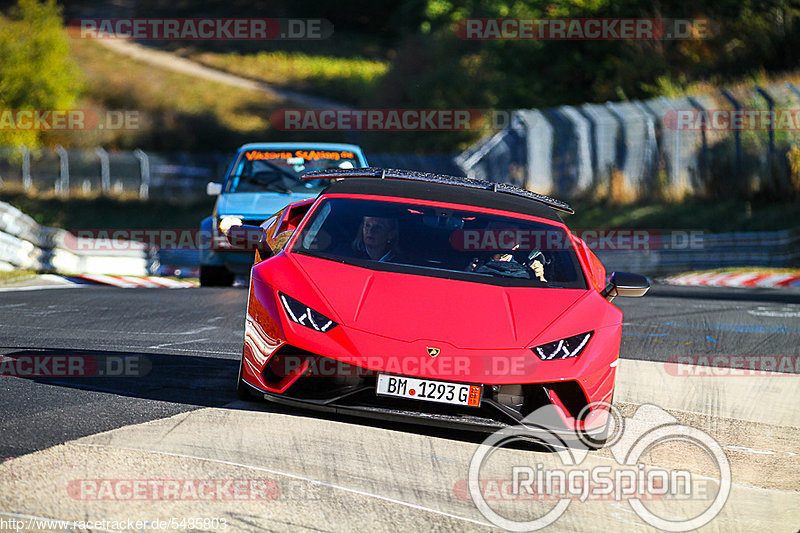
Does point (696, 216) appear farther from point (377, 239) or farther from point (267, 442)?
point (267, 442)

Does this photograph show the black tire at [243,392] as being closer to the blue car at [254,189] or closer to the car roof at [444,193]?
the car roof at [444,193]

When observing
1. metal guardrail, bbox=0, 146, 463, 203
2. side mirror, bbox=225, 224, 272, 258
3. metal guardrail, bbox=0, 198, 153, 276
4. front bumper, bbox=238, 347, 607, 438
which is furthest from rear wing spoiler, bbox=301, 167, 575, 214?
metal guardrail, bbox=0, 146, 463, 203

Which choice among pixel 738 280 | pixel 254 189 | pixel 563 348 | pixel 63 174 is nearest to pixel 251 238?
pixel 563 348

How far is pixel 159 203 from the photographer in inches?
1479

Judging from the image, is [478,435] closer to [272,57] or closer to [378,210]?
[378,210]

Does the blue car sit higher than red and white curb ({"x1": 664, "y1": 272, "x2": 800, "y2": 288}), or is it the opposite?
the blue car

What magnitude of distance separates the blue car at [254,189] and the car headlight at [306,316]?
22.8ft

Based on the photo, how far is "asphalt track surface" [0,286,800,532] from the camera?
442 cm

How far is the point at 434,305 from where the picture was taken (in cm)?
593

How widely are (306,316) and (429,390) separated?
0.76m

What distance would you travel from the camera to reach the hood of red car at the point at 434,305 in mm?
5699

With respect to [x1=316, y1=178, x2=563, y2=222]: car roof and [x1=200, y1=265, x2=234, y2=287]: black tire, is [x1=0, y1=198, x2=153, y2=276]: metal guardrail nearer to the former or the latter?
[x1=200, y1=265, x2=234, y2=287]: black tire

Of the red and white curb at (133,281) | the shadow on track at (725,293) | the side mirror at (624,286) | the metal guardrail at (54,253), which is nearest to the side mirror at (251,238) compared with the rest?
the side mirror at (624,286)

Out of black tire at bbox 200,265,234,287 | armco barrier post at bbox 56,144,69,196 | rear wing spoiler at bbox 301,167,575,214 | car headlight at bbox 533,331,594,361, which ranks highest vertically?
armco barrier post at bbox 56,144,69,196
